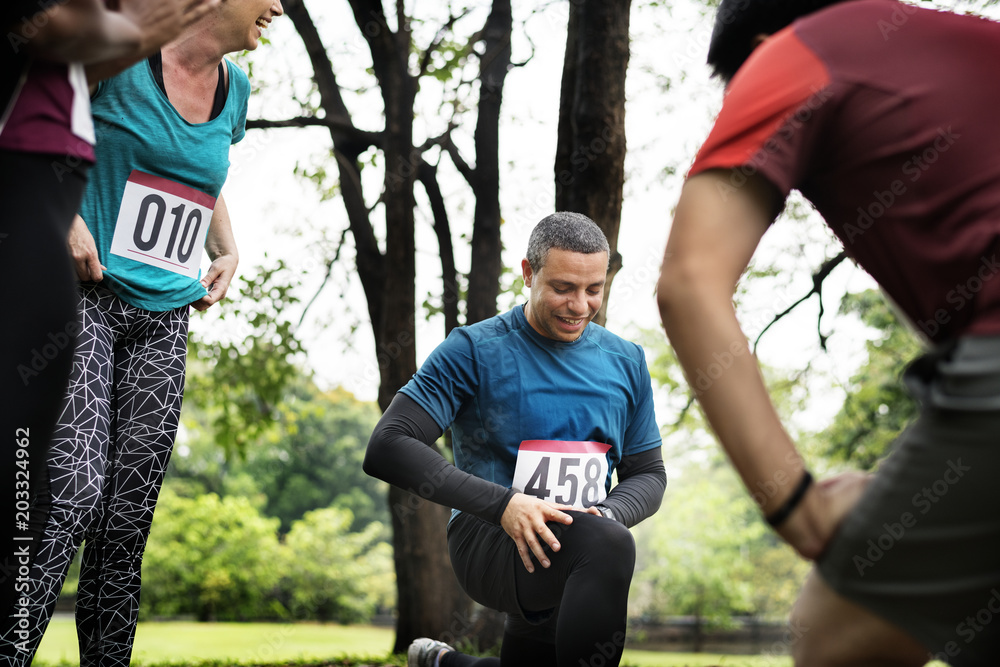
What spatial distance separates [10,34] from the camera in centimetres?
136

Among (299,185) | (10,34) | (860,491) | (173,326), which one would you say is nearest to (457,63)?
(299,185)

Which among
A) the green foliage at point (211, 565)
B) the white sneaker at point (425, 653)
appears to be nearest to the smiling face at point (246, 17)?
the white sneaker at point (425, 653)

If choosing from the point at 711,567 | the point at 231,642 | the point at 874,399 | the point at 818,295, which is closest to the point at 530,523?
the point at 818,295

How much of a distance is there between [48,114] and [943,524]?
4.97ft

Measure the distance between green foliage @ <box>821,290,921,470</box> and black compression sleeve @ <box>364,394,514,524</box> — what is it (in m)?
13.2

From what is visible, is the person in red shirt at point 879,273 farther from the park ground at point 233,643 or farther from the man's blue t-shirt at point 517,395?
the park ground at point 233,643

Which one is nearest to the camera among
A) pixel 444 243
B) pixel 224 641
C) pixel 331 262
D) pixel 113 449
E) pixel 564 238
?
pixel 113 449

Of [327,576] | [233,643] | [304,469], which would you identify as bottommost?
[327,576]

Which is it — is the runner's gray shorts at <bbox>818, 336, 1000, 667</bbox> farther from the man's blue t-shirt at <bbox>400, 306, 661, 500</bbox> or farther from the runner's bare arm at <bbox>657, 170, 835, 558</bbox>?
the man's blue t-shirt at <bbox>400, 306, 661, 500</bbox>

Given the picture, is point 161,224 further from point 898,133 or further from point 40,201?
point 898,133

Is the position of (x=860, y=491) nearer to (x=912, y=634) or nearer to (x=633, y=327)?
(x=912, y=634)

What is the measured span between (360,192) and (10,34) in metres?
6.25

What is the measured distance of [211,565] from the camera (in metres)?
22.1

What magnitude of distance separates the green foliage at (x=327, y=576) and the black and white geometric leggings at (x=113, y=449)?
22.3 meters
